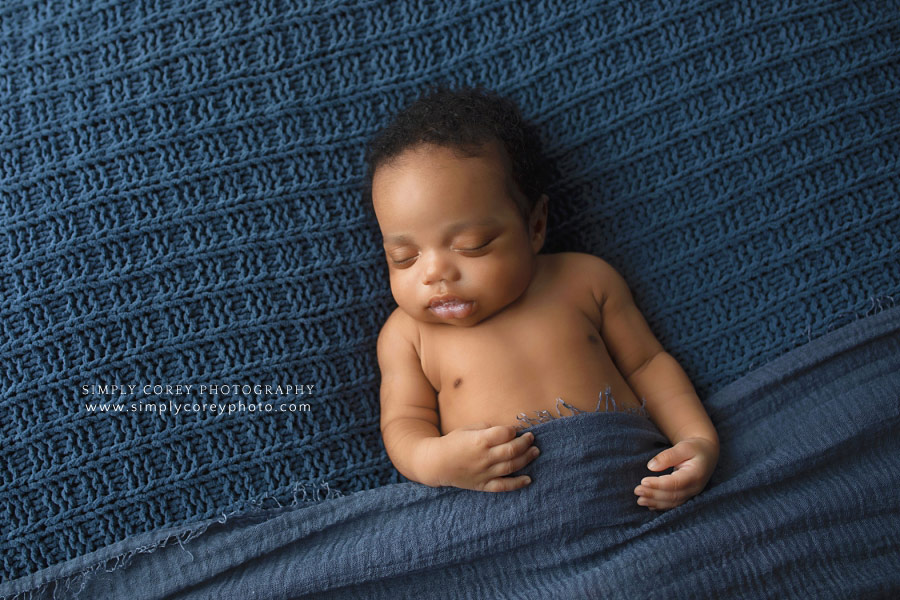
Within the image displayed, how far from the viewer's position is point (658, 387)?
118 cm

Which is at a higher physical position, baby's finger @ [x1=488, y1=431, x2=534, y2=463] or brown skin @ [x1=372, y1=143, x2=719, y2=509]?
brown skin @ [x1=372, y1=143, x2=719, y2=509]

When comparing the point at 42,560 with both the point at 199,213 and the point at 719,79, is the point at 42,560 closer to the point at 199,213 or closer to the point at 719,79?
the point at 199,213

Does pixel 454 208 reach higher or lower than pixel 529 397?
higher

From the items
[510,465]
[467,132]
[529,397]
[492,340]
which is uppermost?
[467,132]

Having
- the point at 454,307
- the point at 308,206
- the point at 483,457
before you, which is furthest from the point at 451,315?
the point at 308,206

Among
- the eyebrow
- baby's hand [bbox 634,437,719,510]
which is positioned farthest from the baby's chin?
baby's hand [bbox 634,437,719,510]

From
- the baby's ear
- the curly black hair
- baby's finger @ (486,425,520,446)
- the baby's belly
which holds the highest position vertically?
the curly black hair

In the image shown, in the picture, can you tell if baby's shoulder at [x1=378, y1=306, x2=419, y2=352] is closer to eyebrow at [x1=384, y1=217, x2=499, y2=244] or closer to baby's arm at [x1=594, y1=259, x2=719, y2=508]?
eyebrow at [x1=384, y1=217, x2=499, y2=244]

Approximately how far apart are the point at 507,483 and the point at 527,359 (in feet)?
0.67

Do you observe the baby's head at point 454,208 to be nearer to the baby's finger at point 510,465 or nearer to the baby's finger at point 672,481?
the baby's finger at point 510,465

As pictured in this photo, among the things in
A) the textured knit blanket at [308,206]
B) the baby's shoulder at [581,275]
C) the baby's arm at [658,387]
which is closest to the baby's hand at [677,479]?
the baby's arm at [658,387]

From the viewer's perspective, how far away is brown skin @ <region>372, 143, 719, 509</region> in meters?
1.05

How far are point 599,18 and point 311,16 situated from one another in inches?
20.2

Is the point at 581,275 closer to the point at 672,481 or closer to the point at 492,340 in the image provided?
the point at 492,340
